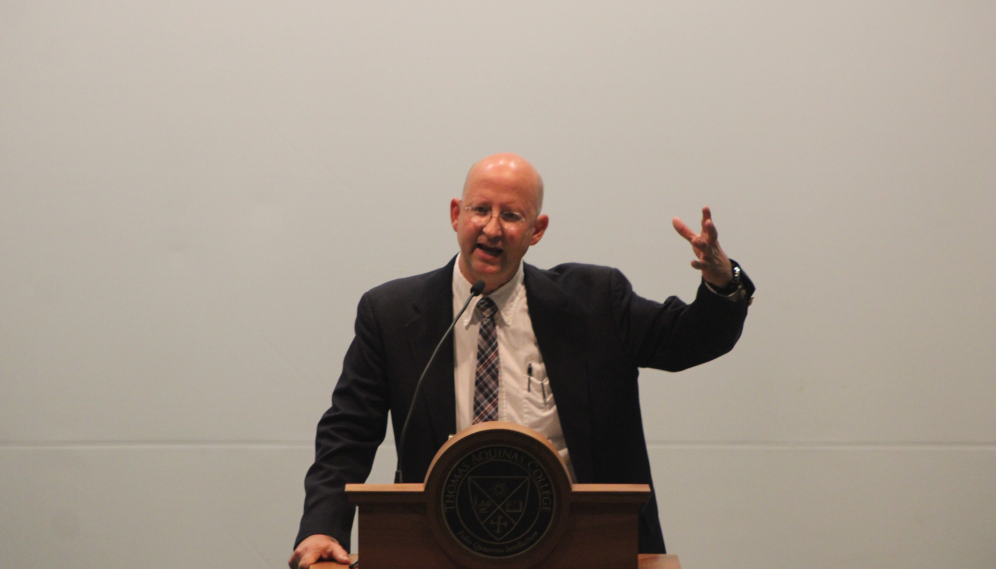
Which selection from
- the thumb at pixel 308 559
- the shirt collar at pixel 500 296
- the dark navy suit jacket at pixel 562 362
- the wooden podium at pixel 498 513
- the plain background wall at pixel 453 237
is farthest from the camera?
the plain background wall at pixel 453 237

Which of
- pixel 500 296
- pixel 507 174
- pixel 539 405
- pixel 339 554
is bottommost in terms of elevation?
pixel 339 554

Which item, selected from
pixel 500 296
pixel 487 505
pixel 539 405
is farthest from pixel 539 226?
pixel 487 505

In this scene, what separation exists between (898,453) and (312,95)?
226 centimetres

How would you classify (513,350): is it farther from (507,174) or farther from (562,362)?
(507,174)

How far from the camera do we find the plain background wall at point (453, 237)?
2850 millimetres

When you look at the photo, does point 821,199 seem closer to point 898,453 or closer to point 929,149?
point 929,149

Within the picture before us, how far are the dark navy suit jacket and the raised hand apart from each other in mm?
40

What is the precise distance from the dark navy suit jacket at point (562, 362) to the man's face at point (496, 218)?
120 mm

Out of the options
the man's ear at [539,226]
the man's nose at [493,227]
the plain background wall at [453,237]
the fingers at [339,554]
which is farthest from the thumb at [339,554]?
the plain background wall at [453,237]

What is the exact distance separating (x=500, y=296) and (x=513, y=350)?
0.13m

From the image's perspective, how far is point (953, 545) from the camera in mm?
2863

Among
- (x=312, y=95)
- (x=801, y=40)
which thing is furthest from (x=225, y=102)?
(x=801, y=40)

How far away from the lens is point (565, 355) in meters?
1.79

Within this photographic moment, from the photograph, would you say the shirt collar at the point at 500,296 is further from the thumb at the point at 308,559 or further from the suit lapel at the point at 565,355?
the thumb at the point at 308,559
